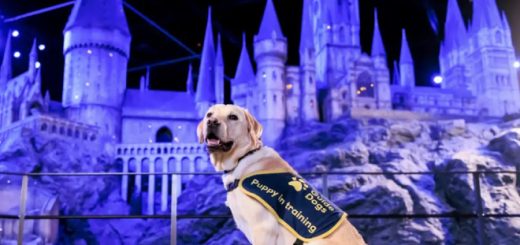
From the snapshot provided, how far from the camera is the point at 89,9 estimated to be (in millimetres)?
38312

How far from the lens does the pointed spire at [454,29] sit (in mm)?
49500

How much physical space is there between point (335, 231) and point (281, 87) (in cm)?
3281

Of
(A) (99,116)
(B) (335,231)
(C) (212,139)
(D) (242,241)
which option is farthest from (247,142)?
(A) (99,116)

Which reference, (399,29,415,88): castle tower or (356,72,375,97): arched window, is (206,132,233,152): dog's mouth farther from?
(399,29,415,88): castle tower

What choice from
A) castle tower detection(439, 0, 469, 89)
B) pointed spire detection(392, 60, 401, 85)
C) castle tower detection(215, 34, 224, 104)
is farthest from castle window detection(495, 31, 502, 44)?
castle tower detection(215, 34, 224, 104)

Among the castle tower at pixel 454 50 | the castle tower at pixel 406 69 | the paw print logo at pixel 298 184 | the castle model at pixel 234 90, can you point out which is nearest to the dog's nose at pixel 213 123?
the paw print logo at pixel 298 184

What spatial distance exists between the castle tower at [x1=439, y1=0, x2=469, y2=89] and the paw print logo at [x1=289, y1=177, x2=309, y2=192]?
4744cm

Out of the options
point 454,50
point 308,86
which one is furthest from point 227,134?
point 454,50

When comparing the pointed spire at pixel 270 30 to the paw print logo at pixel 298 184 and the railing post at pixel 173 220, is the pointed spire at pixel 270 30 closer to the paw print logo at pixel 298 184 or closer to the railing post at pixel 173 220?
the railing post at pixel 173 220

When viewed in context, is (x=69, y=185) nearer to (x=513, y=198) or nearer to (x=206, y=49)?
(x=206, y=49)

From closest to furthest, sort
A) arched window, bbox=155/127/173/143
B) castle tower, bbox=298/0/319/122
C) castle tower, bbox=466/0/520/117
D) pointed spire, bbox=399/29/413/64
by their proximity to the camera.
Result: castle tower, bbox=298/0/319/122
arched window, bbox=155/127/173/143
castle tower, bbox=466/0/520/117
pointed spire, bbox=399/29/413/64

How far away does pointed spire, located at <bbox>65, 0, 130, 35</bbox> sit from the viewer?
37906 millimetres

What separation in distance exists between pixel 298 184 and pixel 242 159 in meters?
0.38

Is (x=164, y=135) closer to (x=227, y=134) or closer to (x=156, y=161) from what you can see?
Answer: (x=156, y=161)
